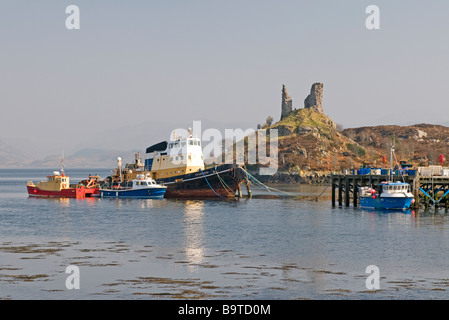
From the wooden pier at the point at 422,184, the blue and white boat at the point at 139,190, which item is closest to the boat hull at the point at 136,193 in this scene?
the blue and white boat at the point at 139,190

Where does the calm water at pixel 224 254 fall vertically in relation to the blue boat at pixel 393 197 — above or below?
below

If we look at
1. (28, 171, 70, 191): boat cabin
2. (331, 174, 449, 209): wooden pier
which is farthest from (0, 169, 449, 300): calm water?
(28, 171, 70, 191): boat cabin

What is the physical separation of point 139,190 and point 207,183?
13179 millimetres

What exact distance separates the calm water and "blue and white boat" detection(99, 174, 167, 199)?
77.3 ft

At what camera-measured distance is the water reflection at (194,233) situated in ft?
142

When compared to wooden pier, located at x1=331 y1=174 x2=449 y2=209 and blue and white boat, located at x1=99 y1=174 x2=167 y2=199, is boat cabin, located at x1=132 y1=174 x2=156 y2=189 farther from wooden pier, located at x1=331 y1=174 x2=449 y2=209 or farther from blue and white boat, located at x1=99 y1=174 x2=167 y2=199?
wooden pier, located at x1=331 y1=174 x2=449 y2=209

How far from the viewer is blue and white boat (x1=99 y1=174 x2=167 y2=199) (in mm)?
104625

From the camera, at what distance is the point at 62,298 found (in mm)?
30641

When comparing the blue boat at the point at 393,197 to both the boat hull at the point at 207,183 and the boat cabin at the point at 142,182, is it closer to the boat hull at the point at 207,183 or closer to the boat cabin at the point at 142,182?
the boat hull at the point at 207,183

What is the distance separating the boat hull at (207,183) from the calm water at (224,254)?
24.1 metres

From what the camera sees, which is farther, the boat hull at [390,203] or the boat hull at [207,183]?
the boat hull at [207,183]

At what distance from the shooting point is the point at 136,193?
108 m

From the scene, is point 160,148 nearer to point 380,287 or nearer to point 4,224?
point 4,224
